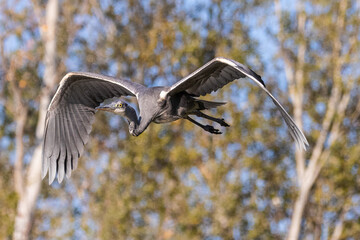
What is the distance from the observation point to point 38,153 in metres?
20.0

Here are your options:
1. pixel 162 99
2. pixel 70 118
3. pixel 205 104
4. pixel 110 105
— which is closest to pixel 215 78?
pixel 205 104

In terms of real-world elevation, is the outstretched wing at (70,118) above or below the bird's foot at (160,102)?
above

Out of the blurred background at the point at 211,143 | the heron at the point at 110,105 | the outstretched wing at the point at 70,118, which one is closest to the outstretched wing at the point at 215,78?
the heron at the point at 110,105

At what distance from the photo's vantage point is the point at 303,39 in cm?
2170

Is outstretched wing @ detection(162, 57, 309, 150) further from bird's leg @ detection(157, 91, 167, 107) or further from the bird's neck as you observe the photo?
the bird's neck

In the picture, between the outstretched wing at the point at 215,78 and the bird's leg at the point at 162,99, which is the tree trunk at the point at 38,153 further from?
the bird's leg at the point at 162,99

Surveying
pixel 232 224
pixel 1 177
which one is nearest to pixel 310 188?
pixel 232 224

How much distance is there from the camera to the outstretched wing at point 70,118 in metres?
9.80

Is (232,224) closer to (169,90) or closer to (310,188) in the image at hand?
(310,188)

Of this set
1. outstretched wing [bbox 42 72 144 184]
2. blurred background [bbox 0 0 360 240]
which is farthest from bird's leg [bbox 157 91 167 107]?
blurred background [bbox 0 0 360 240]

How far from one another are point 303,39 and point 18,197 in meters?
7.90

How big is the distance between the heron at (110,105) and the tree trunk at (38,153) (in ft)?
32.7

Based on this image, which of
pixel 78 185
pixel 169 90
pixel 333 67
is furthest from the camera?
pixel 78 185

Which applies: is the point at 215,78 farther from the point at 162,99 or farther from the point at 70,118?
the point at 70,118
